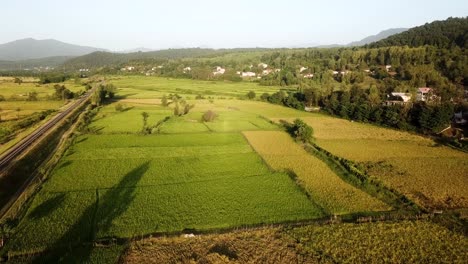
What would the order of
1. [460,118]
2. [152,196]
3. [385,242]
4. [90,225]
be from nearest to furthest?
[385,242]
[90,225]
[152,196]
[460,118]

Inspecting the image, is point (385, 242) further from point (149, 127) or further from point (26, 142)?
point (26, 142)

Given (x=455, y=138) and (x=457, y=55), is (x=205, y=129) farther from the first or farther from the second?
(x=457, y=55)

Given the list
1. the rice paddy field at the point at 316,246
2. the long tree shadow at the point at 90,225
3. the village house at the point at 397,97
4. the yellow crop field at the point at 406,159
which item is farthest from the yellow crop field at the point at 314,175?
the village house at the point at 397,97

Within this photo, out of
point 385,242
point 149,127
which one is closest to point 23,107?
point 149,127

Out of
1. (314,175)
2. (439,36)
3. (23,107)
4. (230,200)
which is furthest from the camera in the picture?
(439,36)

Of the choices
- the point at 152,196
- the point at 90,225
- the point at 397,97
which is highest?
the point at 397,97

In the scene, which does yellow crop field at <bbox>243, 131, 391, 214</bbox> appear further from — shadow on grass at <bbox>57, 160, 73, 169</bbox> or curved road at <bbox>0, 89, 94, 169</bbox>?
curved road at <bbox>0, 89, 94, 169</bbox>
